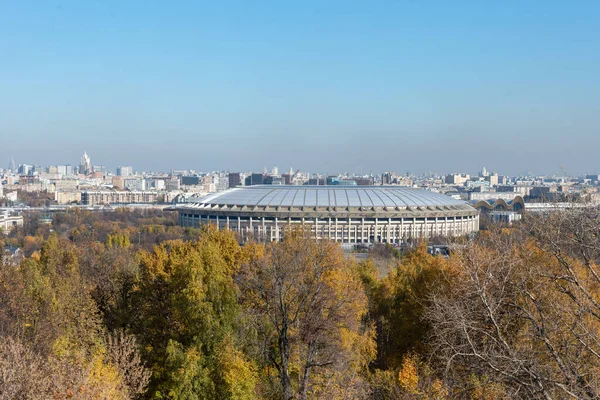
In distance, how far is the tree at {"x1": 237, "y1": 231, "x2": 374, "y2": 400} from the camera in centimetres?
1507

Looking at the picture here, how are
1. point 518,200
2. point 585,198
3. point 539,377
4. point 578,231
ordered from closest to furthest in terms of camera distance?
1. point 539,377
2. point 578,231
3. point 585,198
4. point 518,200

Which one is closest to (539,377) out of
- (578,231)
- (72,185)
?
(578,231)

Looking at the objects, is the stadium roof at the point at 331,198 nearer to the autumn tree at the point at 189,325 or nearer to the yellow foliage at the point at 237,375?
the autumn tree at the point at 189,325

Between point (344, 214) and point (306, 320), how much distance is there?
44198mm

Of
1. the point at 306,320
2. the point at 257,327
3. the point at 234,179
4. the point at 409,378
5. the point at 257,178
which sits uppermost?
the point at 234,179

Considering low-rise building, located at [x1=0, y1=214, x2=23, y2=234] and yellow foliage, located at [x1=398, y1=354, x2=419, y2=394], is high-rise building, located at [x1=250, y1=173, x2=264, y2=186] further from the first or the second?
yellow foliage, located at [x1=398, y1=354, x2=419, y2=394]

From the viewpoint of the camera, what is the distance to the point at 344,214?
59.7 metres

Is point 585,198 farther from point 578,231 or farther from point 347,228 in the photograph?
point 347,228

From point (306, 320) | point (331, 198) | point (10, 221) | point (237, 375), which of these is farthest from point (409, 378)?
point (10, 221)

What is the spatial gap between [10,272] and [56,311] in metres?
3.55

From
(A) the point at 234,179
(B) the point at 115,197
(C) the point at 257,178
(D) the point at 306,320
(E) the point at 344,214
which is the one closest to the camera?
(D) the point at 306,320

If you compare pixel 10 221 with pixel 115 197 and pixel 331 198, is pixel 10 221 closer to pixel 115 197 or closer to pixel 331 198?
pixel 331 198

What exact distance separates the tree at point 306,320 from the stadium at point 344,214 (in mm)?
39663

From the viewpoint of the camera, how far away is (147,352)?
55.6ft
